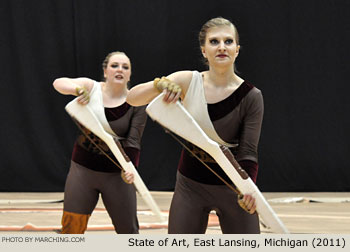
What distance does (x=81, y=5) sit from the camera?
7.44 metres

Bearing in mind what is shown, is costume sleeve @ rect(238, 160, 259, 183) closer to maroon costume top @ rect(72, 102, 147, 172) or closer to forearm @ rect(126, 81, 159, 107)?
forearm @ rect(126, 81, 159, 107)

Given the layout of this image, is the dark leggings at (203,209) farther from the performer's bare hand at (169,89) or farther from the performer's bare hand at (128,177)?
the performer's bare hand at (128,177)

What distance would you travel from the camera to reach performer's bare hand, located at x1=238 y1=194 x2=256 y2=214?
7.44 feet

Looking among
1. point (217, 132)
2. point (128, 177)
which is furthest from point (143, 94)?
point (128, 177)

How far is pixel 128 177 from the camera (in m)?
3.36

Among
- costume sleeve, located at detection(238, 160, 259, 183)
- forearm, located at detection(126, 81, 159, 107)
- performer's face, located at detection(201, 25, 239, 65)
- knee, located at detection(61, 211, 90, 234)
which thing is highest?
performer's face, located at detection(201, 25, 239, 65)

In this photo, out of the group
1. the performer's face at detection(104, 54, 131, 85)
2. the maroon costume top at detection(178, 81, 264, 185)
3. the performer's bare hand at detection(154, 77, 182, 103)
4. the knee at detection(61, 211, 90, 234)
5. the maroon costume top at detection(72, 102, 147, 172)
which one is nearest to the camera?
the performer's bare hand at detection(154, 77, 182, 103)

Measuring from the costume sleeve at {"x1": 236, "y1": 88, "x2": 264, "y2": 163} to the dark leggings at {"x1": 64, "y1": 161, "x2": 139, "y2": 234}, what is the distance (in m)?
1.19

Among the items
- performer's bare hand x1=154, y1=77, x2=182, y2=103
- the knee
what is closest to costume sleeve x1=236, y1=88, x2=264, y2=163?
performer's bare hand x1=154, y1=77, x2=182, y2=103

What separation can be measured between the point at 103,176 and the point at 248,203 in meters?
1.31

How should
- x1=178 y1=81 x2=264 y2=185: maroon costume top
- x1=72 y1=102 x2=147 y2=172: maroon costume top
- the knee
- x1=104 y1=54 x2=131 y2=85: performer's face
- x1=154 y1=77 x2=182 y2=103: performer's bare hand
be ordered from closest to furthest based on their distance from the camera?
x1=154 y1=77 x2=182 y2=103: performer's bare hand < x1=178 y1=81 x2=264 y2=185: maroon costume top < the knee < x1=72 y1=102 x2=147 y2=172: maroon costume top < x1=104 y1=54 x2=131 y2=85: performer's face

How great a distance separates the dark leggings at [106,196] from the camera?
11.0 feet

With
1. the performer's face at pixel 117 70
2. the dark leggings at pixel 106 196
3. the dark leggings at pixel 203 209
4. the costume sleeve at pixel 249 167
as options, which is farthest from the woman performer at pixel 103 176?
the costume sleeve at pixel 249 167

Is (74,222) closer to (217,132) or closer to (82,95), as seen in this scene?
(82,95)
